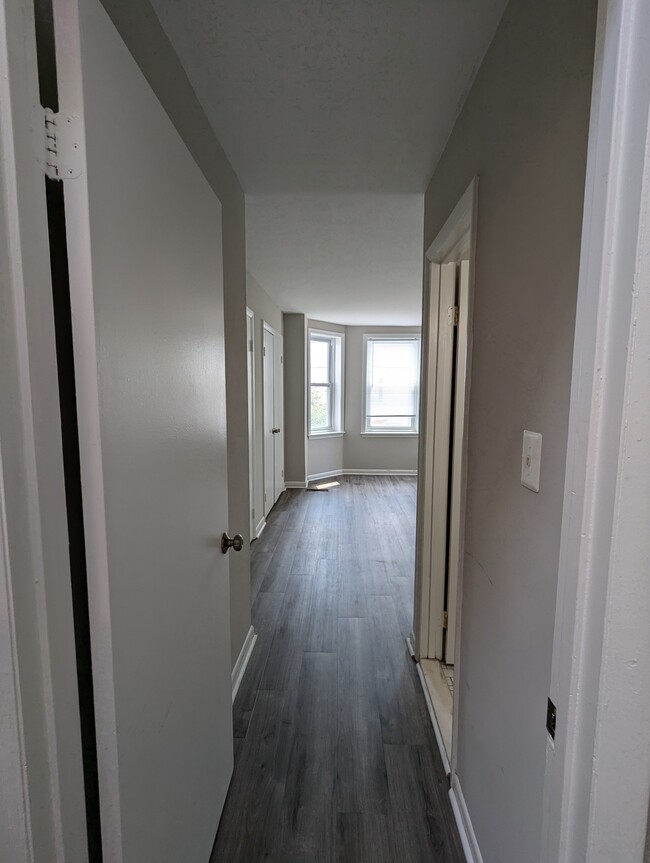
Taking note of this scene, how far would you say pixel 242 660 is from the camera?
200 cm

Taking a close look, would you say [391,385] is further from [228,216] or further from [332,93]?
[332,93]

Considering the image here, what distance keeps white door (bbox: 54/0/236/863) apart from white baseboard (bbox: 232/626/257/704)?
0.68 meters

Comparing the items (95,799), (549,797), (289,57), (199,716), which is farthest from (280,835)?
(289,57)

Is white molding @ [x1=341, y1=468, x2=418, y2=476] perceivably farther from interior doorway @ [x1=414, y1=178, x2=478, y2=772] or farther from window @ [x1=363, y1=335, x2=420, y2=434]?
interior doorway @ [x1=414, y1=178, x2=478, y2=772]

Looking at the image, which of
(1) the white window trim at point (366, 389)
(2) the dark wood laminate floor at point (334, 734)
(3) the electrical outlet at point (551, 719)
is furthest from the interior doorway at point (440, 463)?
(1) the white window trim at point (366, 389)

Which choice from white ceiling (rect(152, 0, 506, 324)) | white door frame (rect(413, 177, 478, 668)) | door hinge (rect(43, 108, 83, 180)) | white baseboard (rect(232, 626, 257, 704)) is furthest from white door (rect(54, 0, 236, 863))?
white door frame (rect(413, 177, 478, 668))

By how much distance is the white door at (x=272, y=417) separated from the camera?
14.3 feet

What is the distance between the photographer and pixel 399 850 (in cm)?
125

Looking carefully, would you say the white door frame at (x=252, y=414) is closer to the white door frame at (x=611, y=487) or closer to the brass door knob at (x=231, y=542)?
the brass door knob at (x=231, y=542)

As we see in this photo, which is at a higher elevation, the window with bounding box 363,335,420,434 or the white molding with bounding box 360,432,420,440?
the window with bounding box 363,335,420,434

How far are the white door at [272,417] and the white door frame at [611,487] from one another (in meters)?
3.78

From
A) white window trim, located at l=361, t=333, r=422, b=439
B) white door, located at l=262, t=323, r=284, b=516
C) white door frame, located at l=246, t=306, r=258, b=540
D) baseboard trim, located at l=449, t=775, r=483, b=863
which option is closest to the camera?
baseboard trim, located at l=449, t=775, r=483, b=863

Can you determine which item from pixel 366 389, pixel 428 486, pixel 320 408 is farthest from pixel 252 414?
pixel 366 389

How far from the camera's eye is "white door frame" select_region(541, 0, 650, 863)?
0.48m
